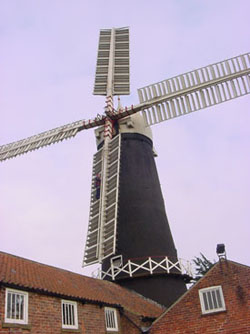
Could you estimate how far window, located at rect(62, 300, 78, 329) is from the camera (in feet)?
40.2

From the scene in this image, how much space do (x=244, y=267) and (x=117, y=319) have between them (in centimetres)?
522

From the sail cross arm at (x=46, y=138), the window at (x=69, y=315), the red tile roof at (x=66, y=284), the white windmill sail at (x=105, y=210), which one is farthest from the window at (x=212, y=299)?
the sail cross arm at (x=46, y=138)

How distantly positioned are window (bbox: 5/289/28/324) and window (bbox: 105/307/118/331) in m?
4.15

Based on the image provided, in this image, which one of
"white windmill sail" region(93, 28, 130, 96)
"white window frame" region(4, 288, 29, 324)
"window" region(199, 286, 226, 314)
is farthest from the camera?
"white windmill sail" region(93, 28, 130, 96)

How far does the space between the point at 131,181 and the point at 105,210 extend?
2.50m

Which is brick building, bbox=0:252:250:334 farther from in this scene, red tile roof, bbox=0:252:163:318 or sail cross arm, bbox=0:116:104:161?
sail cross arm, bbox=0:116:104:161

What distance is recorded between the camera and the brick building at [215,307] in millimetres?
12734

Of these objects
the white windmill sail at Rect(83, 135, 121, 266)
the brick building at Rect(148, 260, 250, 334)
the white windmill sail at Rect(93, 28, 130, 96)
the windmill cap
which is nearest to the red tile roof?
the white windmill sail at Rect(83, 135, 121, 266)

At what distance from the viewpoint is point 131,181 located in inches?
834

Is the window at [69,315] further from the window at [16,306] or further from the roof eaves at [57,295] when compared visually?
the window at [16,306]

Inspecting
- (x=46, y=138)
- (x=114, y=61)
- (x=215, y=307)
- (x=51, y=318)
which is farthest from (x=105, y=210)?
(x=114, y=61)

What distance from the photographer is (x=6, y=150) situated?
83.1 ft

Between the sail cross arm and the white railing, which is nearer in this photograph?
the white railing

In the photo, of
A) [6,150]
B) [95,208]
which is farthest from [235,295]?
[6,150]
